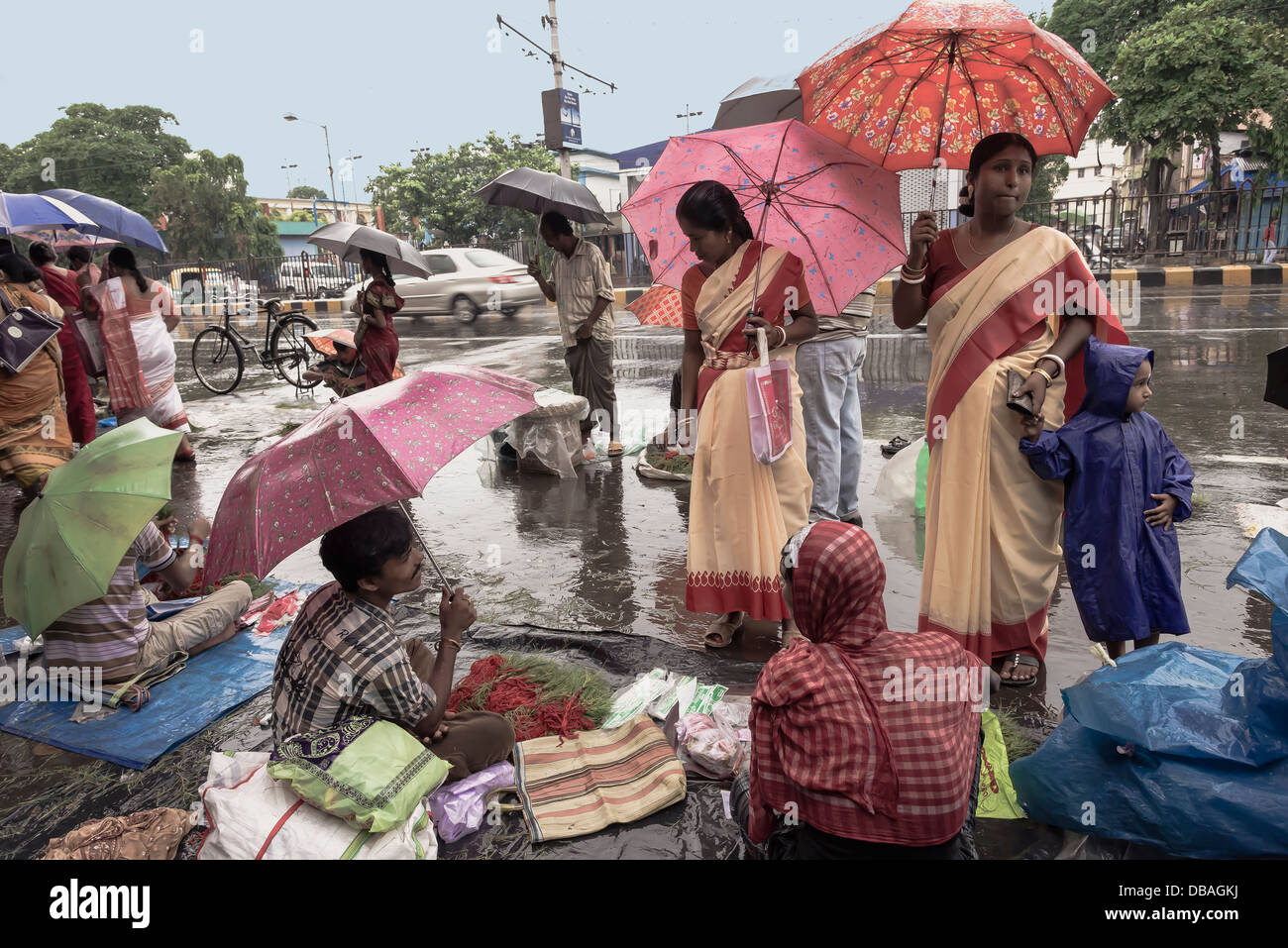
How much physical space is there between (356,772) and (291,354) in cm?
918

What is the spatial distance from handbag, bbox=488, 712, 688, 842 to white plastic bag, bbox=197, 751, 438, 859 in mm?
379

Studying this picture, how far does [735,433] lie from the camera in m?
3.46

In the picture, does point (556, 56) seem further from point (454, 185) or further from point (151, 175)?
point (151, 175)

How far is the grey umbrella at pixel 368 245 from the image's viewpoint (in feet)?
19.2

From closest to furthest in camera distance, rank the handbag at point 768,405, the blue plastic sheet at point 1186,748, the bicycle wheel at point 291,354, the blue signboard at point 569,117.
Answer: the blue plastic sheet at point 1186,748, the handbag at point 768,405, the bicycle wheel at point 291,354, the blue signboard at point 569,117

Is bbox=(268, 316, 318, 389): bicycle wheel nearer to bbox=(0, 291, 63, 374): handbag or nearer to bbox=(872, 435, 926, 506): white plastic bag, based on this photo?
bbox=(0, 291, 63, 374): handbag

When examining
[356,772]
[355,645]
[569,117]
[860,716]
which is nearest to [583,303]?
[355,645]

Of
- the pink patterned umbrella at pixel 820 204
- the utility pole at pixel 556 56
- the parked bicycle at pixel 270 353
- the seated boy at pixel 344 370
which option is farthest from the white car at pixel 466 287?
the pink patterned umbrella at pixel 820 204

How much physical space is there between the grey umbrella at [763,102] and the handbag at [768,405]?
249cm

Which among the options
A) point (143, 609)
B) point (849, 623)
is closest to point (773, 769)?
point (849, 623)

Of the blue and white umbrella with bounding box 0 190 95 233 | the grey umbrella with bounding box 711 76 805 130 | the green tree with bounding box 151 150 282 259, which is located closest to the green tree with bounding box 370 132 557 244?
the green tree with bounding box 151 150 282 259

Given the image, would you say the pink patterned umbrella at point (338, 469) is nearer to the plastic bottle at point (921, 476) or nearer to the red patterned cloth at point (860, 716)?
the red patterned cloth at point (860, 716)

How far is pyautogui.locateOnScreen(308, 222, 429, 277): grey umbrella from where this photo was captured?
19.2 ft
